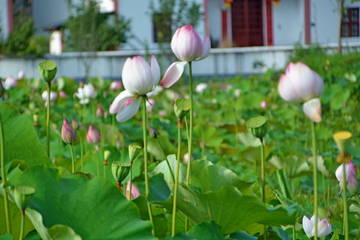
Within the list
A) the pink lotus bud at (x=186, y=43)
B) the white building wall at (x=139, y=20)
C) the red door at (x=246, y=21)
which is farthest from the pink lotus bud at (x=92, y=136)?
the red door at (x=246, y=21)

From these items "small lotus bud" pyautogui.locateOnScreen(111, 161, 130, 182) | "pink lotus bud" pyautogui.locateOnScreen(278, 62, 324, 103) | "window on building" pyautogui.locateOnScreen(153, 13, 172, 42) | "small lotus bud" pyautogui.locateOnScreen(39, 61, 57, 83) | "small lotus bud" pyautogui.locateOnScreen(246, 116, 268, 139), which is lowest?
"small lotus bud" pyautogui.locateOnScreen(111, 161, 130, 182)

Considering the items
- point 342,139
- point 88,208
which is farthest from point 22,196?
point 342,139

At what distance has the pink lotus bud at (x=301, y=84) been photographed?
39 cm

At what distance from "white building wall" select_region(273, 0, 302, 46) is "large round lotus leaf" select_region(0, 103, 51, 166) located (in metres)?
11.5

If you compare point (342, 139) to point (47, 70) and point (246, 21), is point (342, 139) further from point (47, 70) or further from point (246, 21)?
point (246, 21)

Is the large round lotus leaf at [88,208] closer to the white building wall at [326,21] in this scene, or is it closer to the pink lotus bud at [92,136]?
the pink lotus bud at [92,136]

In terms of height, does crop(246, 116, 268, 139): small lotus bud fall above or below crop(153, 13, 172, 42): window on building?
below

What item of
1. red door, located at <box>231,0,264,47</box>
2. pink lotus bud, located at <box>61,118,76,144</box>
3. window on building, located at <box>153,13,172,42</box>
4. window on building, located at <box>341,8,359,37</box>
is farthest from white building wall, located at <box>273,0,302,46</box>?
pink lotus bud, located at <box>61,118,76,144</box>

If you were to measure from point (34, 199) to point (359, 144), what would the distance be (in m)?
1.90

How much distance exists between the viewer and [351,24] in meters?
11.2

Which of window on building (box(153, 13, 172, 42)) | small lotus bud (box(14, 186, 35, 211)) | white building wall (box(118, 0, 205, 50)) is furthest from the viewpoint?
white building wall (box(118, 0, 205, 50))

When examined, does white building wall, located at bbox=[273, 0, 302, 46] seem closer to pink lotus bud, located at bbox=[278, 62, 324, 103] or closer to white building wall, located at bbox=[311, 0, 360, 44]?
white building wall, located at bbox=[311, 0, 360, 44]

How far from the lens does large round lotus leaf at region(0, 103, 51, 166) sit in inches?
25.5

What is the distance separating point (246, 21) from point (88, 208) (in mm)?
11948
